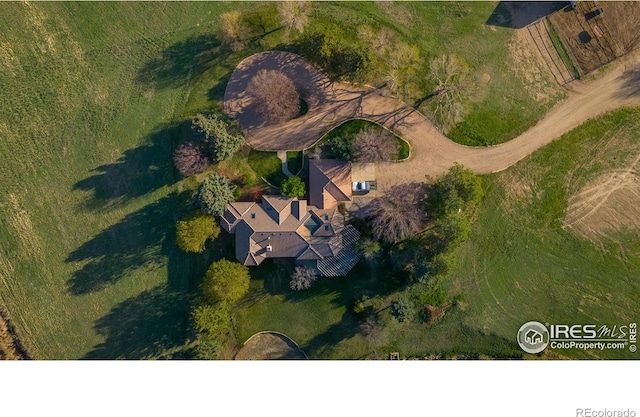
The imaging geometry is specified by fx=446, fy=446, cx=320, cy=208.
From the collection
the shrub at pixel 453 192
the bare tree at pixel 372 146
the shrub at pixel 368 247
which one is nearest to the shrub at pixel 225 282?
the shrub at pixel 368 247

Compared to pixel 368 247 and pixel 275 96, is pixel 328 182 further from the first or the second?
pixel 275 96

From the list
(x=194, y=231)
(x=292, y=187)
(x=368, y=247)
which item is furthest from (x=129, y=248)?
(x=368, y=247)

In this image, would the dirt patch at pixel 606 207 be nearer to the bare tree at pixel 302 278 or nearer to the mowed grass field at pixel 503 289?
the mowed grass field at pixel 503 289

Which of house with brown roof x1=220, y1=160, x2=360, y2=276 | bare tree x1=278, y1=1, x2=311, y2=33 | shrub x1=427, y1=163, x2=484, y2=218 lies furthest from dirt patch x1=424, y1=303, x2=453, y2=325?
bare tree x1=278, y1=1, x2=311, y2=33

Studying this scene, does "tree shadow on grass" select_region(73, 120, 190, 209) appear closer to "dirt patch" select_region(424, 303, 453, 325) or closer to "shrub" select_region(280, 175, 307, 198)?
"shrub" select_region(280, 175, 307, 198)

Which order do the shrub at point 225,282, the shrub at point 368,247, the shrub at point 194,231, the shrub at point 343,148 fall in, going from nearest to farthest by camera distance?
the shrub at point 225,282
the shrub at point 194,231
the shrub at point 368,247
the shrub at point 343,148

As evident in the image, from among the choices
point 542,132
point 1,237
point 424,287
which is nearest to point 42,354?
point 1,237
